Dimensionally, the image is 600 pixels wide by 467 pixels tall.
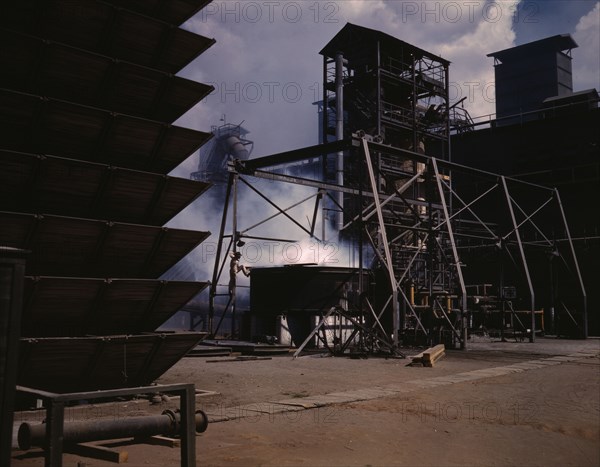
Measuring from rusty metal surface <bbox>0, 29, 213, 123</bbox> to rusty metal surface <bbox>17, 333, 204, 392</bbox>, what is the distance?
3.70 meters

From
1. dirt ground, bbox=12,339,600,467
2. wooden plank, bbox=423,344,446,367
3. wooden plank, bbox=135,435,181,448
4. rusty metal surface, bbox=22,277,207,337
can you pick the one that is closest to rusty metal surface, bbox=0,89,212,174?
rusty metal surface, bbox=22,277,207,337

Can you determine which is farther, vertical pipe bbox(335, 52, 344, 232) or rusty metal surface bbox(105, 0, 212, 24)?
vertical pipe bbox(335, 52, 344, 232)

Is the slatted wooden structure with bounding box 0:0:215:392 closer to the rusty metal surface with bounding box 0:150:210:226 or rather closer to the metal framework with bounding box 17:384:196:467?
the rusty metal surface with bounding box 0:150:210:226

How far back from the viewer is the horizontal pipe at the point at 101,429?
3900mm

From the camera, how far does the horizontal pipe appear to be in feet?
12.8

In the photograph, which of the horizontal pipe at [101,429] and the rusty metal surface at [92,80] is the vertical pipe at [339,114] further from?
the horizontal pipe at [101,429]

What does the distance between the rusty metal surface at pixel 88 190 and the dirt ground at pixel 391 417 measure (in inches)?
120

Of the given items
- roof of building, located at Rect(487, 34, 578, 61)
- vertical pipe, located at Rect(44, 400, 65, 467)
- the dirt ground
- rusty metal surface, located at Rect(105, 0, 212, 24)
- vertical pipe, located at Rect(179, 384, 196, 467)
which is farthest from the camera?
roof of building, located at Rect(487, 34, 578, 61)

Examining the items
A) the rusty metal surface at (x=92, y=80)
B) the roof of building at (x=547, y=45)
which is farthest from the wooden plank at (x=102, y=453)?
the roof of building at (x=547, y=45)

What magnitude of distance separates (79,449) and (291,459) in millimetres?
2041

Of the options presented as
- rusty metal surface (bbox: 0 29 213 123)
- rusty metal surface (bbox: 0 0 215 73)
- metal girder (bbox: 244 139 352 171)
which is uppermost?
metal girder (bbox: 244 139 352 171)

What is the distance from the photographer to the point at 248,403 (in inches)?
344

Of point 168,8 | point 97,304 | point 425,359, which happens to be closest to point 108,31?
point 168,8

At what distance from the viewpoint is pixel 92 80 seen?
8.96 metres
